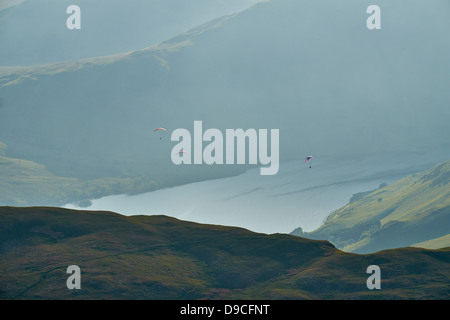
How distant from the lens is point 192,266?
6954 inches

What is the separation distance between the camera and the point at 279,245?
189m

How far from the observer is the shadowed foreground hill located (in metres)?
150

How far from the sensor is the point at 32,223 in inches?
7510

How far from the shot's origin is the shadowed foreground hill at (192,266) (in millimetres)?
150000

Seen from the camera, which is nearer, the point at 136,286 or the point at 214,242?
the point at 136,286
